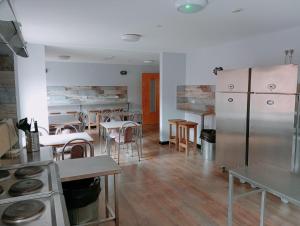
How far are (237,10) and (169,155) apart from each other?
3.24 m

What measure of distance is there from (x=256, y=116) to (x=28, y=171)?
293 cm

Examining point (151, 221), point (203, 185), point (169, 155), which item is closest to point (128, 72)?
point (169, 155)

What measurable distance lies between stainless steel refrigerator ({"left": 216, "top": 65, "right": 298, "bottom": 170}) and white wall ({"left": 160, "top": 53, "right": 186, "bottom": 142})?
197 cm

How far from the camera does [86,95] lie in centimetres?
837

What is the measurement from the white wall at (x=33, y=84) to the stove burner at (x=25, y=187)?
3.22 meters

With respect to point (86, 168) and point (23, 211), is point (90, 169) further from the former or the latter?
point (23, 211)

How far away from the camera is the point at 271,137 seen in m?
3.22

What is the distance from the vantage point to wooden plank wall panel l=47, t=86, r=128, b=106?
8.01m

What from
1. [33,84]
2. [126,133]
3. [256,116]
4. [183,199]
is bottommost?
[183,199]

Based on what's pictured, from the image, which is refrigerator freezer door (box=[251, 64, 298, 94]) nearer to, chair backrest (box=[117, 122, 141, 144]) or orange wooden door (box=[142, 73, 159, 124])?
chair backrest (box=[117, 122, 141, 144])

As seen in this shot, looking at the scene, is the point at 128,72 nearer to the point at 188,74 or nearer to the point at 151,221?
the point at 188,74

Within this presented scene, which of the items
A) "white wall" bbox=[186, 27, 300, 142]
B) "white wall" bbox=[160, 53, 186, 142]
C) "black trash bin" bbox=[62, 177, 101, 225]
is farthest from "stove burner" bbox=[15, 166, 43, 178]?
"white wall" bbox=[160, 53, 186, 142]

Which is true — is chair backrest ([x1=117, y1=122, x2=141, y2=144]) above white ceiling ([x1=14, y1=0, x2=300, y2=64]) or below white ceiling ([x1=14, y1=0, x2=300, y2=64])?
below

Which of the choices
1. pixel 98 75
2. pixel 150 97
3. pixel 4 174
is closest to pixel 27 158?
pixel 4 174
